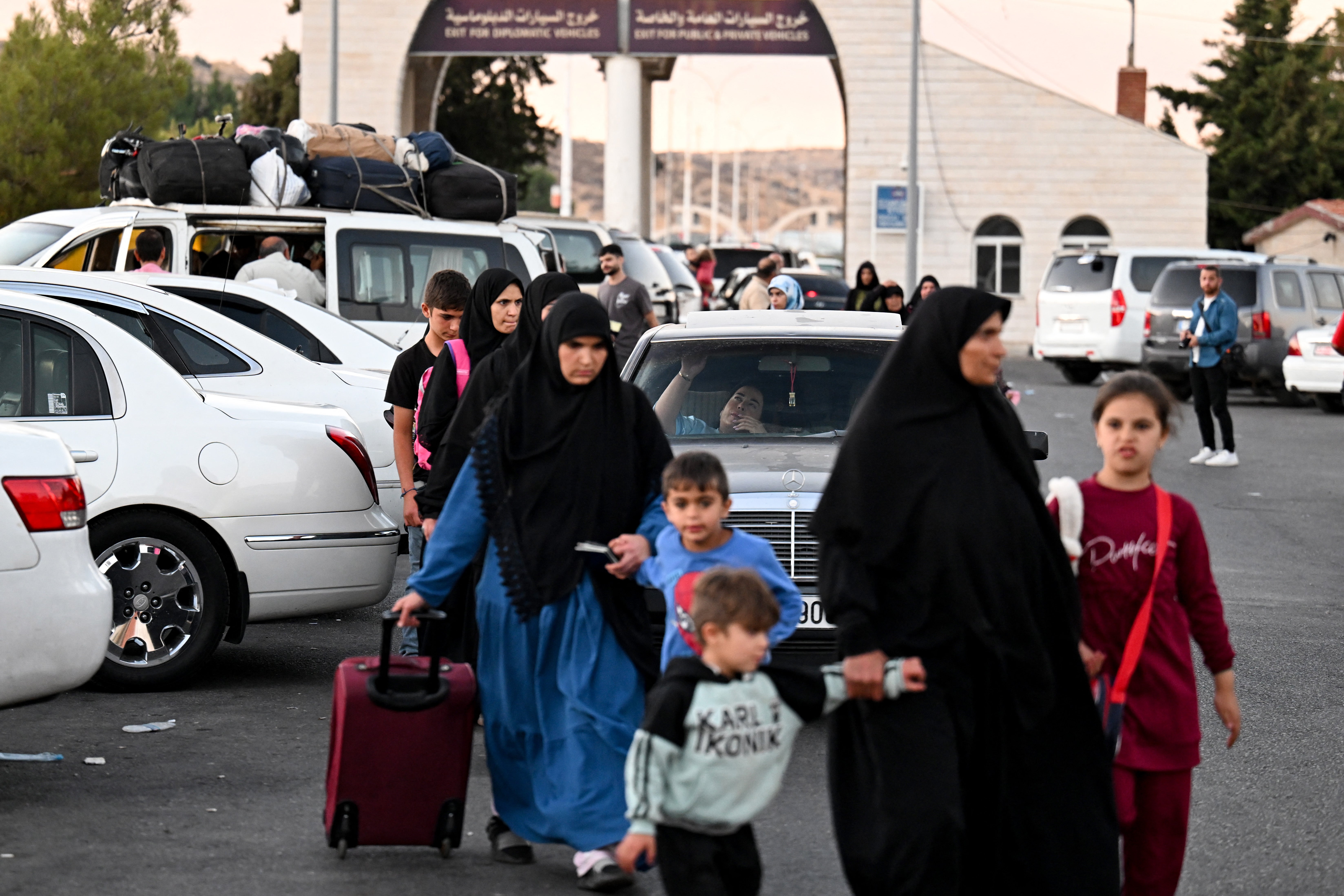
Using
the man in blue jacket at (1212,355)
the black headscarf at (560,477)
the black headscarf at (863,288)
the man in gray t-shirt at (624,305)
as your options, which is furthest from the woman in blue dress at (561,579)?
the black headscarf at (863,288)

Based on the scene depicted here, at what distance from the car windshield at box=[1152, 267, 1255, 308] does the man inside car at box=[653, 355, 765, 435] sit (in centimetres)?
1771

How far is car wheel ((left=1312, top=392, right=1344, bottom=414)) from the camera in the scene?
23578mm

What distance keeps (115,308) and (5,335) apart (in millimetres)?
1564

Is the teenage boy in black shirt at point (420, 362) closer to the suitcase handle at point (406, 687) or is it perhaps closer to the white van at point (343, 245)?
the suitcase handle at point (406, 687)

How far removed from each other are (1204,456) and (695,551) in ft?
44.0

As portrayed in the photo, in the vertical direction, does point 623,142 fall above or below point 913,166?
above

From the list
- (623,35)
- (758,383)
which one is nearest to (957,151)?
(623,35)

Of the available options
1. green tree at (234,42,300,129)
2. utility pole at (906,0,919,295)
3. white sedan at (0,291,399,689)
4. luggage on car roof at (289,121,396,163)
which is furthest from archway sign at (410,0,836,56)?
white sedan at (0,291,399,689)

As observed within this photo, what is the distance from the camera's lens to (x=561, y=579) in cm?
483

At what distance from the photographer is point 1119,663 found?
4.12 meters

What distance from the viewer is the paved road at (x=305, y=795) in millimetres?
5000

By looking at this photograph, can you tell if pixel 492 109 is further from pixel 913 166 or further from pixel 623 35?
pixel 913 166

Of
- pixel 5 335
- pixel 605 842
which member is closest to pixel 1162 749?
pixel 605 842

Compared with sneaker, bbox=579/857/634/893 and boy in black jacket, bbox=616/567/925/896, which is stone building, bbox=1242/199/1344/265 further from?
boy in black jacket, bbox=616/567/925/896
